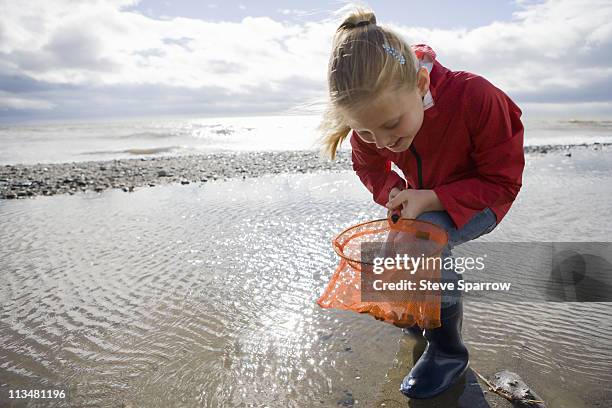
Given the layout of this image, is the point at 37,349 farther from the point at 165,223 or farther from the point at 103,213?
the point at 103,213

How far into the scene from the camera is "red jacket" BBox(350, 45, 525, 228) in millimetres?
2336

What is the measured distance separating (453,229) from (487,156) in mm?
418

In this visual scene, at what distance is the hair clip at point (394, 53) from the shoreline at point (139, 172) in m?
6.53

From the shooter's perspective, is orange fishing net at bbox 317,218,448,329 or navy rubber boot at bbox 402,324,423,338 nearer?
orange fishing net at bbox 317,218,448,329

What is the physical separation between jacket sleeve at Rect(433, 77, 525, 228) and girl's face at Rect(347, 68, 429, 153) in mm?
286

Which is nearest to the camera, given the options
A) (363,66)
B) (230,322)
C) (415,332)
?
(363,66)

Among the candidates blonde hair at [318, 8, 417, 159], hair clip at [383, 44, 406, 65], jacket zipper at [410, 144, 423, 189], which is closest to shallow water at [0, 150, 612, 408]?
jacket zipper at [410, 144, 423, 189]

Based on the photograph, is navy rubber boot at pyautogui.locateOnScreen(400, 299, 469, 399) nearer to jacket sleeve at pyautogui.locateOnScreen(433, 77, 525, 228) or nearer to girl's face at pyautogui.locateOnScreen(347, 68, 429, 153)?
jacket sleeve at pyautogui.locateOnScreen(433, 77, 525, 228)

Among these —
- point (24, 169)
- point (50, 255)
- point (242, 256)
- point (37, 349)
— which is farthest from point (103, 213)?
point (24, 169)

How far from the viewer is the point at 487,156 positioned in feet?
7.74

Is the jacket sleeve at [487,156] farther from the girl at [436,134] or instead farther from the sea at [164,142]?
the sea at [164,142]

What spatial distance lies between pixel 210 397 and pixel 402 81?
1.84m

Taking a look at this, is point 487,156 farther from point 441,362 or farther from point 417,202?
point 441,362

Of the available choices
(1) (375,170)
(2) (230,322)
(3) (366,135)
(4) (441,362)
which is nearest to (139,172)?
(2) (230,322)
